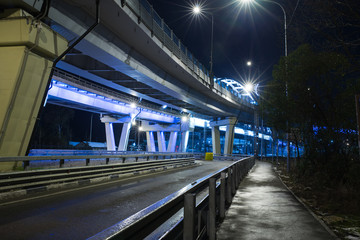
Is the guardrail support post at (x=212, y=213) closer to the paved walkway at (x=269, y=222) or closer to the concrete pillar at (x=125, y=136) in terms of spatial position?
the paved walkway at (x=269, y=222)

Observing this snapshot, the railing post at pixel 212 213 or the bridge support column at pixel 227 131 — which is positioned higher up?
the bridge support column at pixel 227 131

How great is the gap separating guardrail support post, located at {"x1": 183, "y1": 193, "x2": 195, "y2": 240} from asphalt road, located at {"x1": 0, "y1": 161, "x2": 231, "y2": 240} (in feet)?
8.31

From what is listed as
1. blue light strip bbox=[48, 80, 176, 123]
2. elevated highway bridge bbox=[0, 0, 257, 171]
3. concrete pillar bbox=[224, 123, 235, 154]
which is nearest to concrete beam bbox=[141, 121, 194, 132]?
concrete pillar bbox=[224, 123, 235, 154]

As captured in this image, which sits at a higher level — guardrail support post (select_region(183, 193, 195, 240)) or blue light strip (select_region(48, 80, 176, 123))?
blue light strip (select_region(48, 80, 176, 123))

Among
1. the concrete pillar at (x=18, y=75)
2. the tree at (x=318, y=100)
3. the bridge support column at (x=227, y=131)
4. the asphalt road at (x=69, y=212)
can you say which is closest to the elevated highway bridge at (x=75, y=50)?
the concrete pillar at (x=18, y=75)

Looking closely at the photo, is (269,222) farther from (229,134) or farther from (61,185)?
(229,134)

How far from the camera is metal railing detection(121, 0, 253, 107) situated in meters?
13.4

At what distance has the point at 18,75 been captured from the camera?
967 centimetres

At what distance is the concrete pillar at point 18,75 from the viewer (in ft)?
31.4

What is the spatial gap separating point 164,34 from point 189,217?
15.6 meters

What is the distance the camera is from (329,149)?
512 inches

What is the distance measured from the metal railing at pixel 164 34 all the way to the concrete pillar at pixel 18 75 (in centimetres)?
413

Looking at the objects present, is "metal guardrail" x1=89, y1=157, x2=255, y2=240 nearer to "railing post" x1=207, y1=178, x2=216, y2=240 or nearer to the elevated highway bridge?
"railing post" x1=207, y1=178, x2=216, y2=240

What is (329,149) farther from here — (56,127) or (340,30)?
(56,127)
